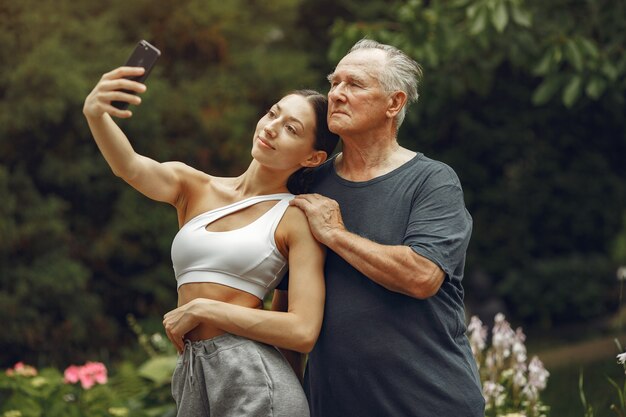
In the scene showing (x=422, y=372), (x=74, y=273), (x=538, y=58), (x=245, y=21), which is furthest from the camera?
(x=245, y=21)

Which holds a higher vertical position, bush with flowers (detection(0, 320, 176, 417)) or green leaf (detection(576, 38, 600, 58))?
green leaf (detection(576, 38, 600, 58))

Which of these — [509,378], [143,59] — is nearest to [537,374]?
[509,378]

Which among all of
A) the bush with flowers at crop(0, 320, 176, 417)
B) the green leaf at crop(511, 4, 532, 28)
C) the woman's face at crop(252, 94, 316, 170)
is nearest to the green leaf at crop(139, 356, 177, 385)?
the bush with flowers at crop(0, 320, 176, 417)

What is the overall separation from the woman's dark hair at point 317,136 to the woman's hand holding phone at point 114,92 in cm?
51

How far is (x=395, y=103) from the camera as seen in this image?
311 centimetres

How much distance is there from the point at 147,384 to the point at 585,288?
6.79m

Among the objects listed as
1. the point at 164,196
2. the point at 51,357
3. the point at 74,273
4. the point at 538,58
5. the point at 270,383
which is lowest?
the point at 51,357

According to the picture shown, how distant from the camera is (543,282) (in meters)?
11.4

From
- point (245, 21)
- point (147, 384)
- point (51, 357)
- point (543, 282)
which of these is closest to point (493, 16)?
point (147, 384)

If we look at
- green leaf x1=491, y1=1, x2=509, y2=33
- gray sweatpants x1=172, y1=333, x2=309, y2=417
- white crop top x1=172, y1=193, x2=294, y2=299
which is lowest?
gray sweatpants x1=172, y1=333, x2=309, y2=417

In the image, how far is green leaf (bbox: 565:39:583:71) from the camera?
5.95 metres

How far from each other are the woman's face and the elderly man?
0.30 ft

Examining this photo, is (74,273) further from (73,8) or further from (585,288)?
(585,288)

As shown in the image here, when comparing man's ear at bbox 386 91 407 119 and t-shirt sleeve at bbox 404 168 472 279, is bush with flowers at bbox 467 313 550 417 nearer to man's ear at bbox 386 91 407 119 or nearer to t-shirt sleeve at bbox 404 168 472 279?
t-shirt sleeve at bbox 404 168 472 279
